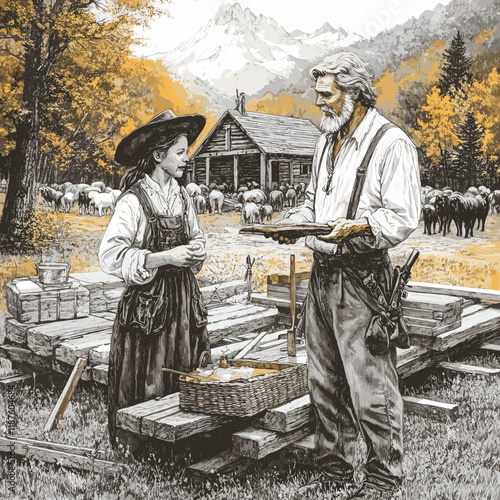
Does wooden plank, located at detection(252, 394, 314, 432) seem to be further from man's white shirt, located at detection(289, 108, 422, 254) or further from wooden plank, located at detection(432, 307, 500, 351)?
wooden plank, located at detection(432, 307, 500, 351)

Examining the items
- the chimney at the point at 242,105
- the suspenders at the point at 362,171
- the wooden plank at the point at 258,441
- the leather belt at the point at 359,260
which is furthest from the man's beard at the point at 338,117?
the chimney at the point at 242,105

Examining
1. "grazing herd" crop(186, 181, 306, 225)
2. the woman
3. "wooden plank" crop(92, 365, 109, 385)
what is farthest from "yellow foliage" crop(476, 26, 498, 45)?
"wooden plank" crop(92, 365, 109, 385)

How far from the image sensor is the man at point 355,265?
9.28 feet

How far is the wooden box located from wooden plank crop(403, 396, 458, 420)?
2.19 m

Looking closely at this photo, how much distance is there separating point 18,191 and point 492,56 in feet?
11.0

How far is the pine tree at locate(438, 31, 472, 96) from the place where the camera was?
169 inches

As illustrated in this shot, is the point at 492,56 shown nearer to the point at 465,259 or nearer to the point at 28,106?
the point at 465,259

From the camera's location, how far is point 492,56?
14.1 feet

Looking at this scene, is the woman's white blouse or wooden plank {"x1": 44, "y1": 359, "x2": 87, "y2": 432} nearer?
the woman's white blouse

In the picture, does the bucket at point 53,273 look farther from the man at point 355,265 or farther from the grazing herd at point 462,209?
the grazing herd at point 462,209

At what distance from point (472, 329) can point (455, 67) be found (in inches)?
68.2

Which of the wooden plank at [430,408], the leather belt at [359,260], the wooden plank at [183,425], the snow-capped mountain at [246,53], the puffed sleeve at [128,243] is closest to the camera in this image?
the leather belt at [359,260]

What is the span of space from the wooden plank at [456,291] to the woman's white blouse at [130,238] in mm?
2014

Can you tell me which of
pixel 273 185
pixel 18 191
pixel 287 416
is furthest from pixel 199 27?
pixel 287 416
